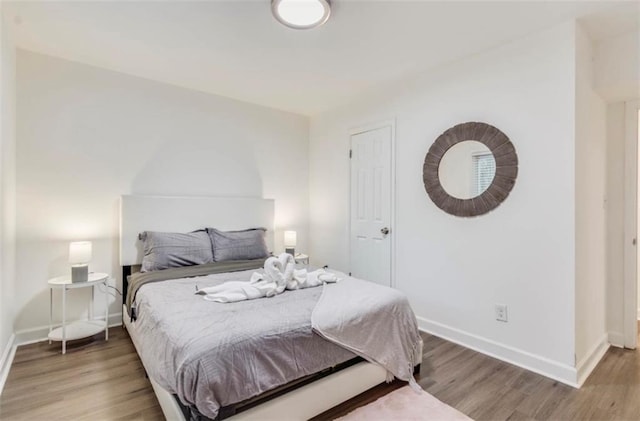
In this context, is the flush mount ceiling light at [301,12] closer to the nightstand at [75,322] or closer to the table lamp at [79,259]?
the table lamp at [79,259]

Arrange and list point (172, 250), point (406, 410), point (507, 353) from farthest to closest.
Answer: point (172, 250), point (507, 353), point (406, 410)

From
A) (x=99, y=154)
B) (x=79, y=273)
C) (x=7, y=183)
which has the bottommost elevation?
(x=79, y=273)

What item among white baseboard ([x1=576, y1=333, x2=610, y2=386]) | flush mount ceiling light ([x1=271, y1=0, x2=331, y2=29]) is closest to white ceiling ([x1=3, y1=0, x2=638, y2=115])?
flush mount ceiling light ([x1=271, y1=0, x2=331, y2=29])

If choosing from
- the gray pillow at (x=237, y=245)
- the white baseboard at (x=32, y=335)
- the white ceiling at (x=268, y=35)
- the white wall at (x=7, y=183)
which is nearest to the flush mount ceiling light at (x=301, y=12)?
the white ceiling at (x=268, y=35)

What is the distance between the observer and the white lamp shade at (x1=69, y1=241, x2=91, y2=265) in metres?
2.61

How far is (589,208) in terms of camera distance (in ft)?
7.69

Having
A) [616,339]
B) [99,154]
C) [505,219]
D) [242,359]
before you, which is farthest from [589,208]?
[99,154]

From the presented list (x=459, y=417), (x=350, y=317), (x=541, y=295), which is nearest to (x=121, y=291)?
(x=350, y=317)

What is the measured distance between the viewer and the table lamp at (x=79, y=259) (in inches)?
102

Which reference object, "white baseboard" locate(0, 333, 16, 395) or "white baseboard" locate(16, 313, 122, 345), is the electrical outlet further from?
"white baseboard" locate(16, 313, 122, 345)

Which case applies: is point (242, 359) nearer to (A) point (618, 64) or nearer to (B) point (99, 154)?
(B) point (99, 154)

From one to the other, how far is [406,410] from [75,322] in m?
2.85

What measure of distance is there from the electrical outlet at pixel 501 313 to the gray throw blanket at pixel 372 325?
2.59ft

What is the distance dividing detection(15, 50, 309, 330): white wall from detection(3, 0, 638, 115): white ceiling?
0.83 feet
